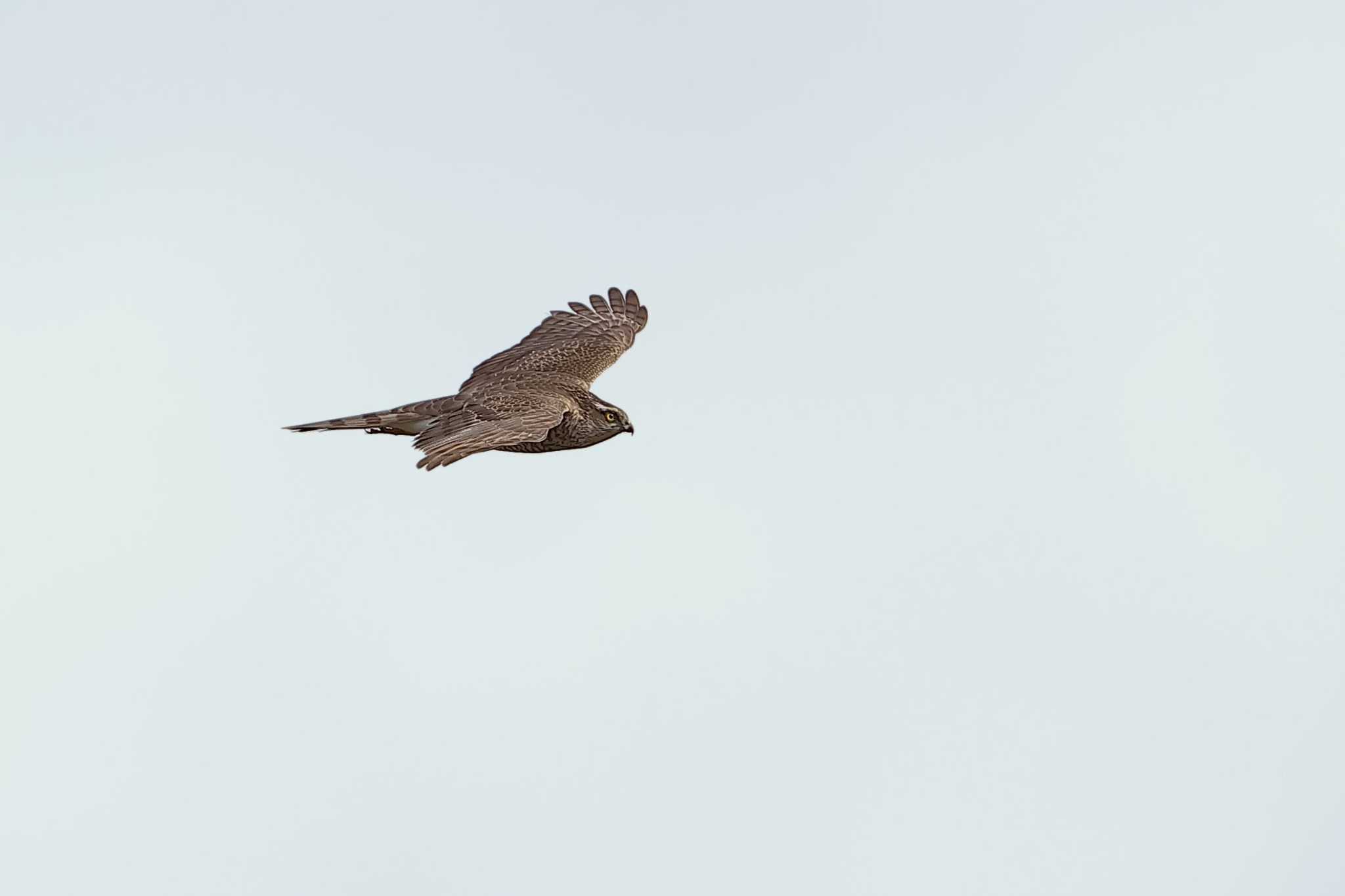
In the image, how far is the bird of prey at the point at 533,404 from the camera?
26250 mm

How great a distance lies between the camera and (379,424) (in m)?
28.9

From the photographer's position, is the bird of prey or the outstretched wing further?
the outstretched wing

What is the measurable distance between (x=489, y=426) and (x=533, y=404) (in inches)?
56.1

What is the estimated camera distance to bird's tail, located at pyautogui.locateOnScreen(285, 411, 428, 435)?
28766 millimetres

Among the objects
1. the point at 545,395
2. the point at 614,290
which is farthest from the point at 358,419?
the point at 614,290

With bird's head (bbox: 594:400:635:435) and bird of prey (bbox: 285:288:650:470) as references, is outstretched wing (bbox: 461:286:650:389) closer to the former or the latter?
bird of prey (bbox: 285:288:650:470)

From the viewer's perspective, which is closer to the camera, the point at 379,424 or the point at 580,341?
the point at 379,424

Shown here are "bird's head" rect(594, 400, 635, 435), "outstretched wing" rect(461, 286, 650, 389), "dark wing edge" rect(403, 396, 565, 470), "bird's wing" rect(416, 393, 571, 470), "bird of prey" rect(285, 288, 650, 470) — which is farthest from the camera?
"outstretched wing" rect(461, 286, 650, 389)

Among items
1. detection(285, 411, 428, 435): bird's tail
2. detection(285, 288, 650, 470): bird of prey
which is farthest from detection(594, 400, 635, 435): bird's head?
detection(285, 411, 428, 435): bird's tail

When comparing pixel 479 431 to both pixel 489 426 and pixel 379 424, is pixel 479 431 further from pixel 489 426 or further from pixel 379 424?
pixel 379 424

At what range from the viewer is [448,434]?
2630cm

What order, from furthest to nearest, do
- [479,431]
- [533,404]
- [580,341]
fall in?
[580,341], [533,404], [479,431]

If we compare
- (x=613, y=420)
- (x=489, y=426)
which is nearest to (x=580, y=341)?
(x=613, y=420)

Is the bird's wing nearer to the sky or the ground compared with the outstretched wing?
nearer to the ground
